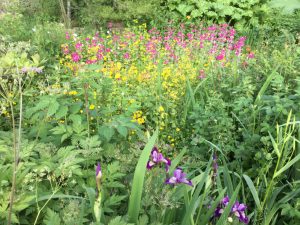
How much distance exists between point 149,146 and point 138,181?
15 cm

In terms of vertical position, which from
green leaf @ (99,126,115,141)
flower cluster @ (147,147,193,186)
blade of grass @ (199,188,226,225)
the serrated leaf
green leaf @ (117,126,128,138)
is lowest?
blade of grass @ (199,188,226,225)

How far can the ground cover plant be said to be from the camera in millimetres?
1475

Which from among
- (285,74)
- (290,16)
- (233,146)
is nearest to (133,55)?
(285,74)

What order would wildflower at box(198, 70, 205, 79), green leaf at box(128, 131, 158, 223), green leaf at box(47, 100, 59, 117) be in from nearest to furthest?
green leaf at box(128, 131, 158, 223) < green leaf at box(47, 100, 59, 117) < wildflower at box(198, 70, 205, 79)

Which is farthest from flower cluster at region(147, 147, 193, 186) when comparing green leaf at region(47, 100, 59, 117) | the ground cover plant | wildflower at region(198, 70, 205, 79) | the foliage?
the foliage

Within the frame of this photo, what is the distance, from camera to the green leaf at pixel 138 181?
55.6 inches

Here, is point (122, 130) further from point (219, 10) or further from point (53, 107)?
point (219, 10)

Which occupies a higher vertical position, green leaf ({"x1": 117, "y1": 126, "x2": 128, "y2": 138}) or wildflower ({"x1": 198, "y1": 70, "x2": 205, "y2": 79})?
green leaf ({"x1": 117, "y1": 126, "x2": 128, "y2": 138})

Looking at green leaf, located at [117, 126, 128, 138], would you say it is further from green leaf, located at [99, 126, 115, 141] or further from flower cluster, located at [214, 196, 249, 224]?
flower cluster, located at [214, 196, 249, 224]

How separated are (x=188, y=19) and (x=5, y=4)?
4117mm

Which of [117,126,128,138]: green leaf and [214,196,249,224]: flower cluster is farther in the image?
[117,126,128,138]: green leaf

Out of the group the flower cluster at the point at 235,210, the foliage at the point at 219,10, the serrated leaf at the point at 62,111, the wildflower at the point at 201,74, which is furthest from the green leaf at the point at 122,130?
the foliage at the point at 219,10

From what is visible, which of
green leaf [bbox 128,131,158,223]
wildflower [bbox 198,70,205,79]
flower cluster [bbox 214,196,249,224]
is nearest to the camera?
green leaf [bbox 128,131,158,223]

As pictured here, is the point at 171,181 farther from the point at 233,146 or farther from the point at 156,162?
the point at 233,146
